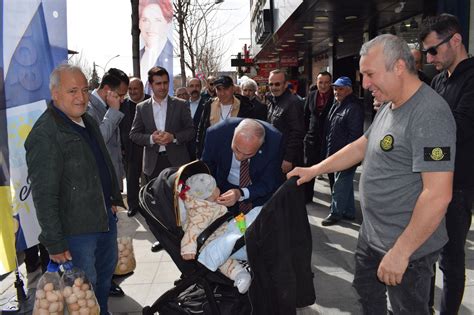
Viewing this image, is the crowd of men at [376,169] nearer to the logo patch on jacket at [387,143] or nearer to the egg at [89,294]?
the logo patch on jacket at [387,143]

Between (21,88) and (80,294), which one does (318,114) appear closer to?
(21,88)

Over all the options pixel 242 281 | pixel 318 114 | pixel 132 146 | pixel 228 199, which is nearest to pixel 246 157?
pixel 228 199

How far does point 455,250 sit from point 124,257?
2.78 metres

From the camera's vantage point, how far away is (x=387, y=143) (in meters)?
1.92

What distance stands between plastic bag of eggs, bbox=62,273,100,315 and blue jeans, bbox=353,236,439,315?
1.68 metres

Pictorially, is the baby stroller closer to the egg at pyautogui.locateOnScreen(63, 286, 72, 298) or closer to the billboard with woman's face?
the egg at pyautogui.locateOnScreen(63, 286, 72, 298)

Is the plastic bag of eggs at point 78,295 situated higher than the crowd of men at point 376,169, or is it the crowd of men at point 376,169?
the crowd of men at point 376,169

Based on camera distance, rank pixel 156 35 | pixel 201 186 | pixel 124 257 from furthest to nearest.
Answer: pixel 156 35
pixel 124 257
pixel 201 186

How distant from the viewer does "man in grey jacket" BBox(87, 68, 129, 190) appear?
3.66m

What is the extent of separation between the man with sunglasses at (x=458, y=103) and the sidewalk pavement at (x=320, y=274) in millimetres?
745

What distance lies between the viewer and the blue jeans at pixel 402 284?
199 cm

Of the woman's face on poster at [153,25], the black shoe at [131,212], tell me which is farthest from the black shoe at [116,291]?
the woman's face on poster at [153,25]

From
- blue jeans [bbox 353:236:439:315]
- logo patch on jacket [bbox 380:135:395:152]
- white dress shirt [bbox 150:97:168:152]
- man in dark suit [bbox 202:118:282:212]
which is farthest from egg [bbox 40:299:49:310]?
white dress shirt [bbox 150:97:168:152]

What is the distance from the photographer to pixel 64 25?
346cm
